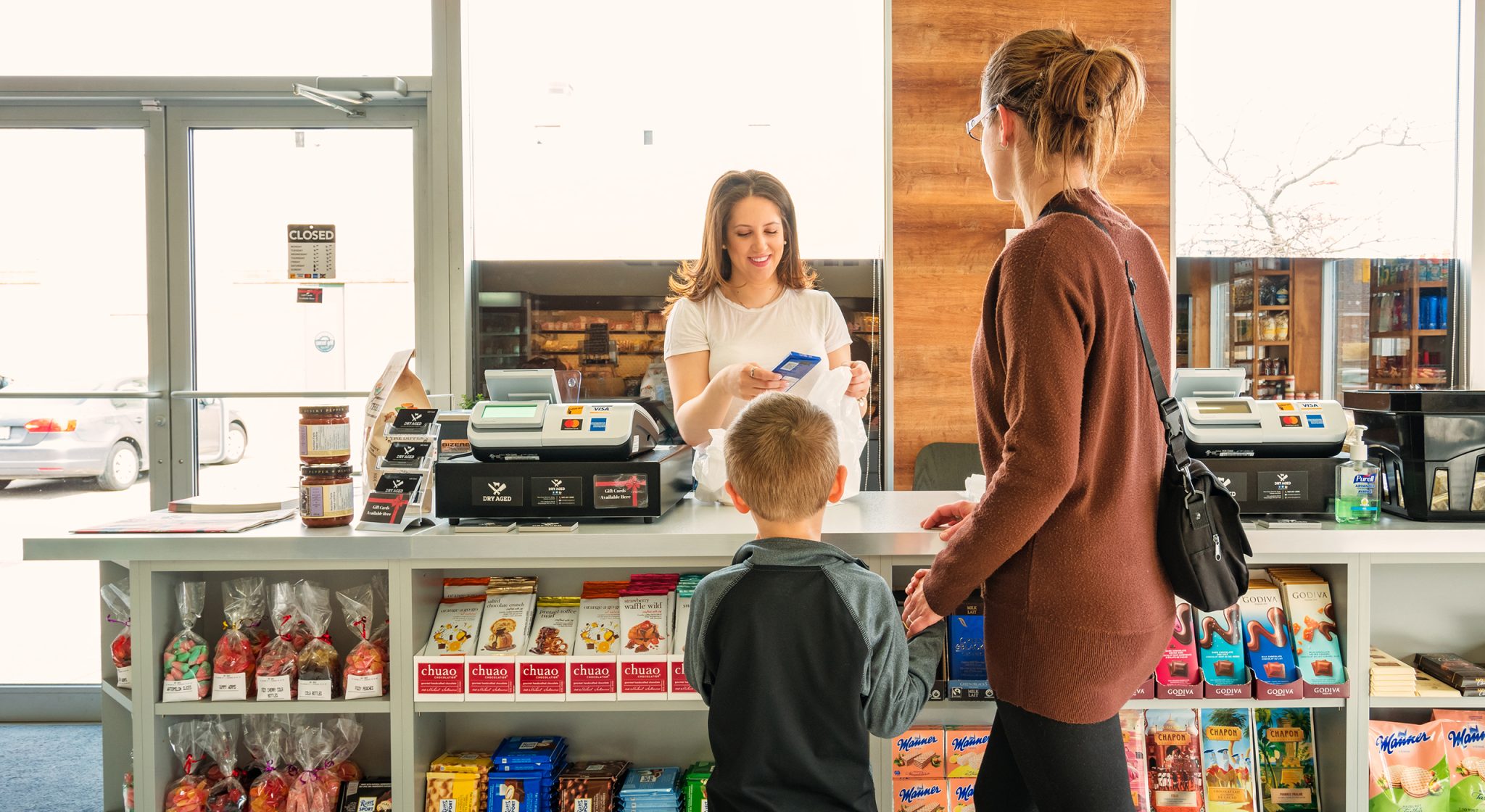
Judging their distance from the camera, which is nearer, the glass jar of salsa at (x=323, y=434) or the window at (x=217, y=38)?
the glass jar of salsa at (x=323, y=434)

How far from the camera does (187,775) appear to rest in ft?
6.70

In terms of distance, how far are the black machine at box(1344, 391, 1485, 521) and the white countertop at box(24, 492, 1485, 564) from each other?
4 centimetres

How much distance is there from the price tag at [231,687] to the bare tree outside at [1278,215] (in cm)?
365

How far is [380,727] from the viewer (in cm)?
218

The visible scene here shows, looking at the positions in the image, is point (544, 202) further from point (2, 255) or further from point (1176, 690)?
point (1176, 690)

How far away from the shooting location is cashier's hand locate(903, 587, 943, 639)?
57.1 inches

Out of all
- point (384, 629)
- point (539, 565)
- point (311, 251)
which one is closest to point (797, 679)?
point (539, 565)

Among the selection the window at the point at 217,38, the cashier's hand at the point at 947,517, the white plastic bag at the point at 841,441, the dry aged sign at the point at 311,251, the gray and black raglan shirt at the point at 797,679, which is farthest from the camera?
the dry aged sign at the point at 311,251

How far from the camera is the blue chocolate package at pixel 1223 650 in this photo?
75.6 inches

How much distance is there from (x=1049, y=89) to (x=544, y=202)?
3.00 metres

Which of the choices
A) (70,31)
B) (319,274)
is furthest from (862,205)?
(70,31)

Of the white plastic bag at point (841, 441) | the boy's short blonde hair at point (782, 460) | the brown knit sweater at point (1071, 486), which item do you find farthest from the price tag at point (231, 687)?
the brown knit sweater at point (1071, 486)

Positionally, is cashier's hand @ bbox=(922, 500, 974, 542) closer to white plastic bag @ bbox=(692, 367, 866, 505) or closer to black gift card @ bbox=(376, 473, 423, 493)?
white plastic bag @ bbox=(692, 367, 866, 505)

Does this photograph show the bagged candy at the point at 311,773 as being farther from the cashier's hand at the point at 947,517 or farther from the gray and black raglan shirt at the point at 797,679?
the cashier's hand at the point at 947,517
